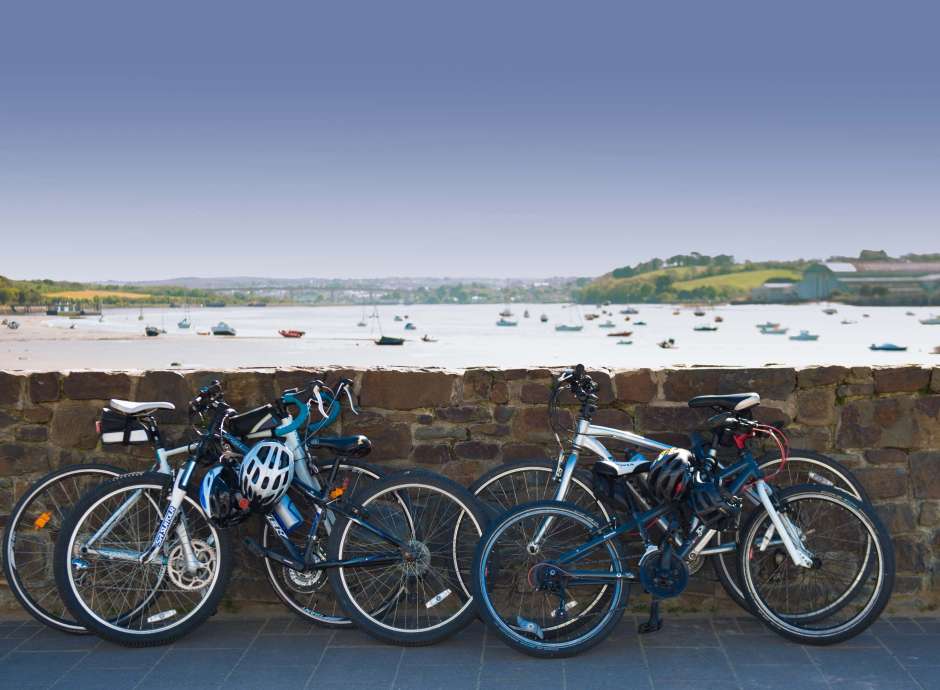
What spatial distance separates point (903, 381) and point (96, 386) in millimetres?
3995

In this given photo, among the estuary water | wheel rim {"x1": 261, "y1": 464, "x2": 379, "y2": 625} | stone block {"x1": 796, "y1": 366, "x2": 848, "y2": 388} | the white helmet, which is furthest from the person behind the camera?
the estuary water

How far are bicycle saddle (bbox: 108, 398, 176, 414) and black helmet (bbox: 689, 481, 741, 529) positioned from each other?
8.10ft

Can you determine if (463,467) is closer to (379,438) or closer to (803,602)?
(379,438)

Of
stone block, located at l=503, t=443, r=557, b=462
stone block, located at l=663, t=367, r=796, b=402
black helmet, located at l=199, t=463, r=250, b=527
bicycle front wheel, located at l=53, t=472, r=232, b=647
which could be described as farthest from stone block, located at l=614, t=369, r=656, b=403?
bicycle front wheel, located at l=53, t=472, r=232, b=647

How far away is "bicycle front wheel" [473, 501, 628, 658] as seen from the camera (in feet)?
13.5

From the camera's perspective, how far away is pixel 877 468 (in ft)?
15.3

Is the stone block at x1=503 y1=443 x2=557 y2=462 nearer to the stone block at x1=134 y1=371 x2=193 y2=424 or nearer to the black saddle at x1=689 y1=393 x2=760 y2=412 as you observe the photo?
the black saddle at x1=689 y1=393 x2=760 y2=412

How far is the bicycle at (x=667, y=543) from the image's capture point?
4.12 metres

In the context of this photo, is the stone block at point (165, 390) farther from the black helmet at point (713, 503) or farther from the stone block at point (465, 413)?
the black helmet at point (713, 503)

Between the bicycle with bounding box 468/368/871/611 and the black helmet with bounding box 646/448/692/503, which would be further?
the bicycle with bounding box 468/368/871/611

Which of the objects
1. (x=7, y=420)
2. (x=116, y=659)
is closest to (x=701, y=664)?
(x=116, y=659)

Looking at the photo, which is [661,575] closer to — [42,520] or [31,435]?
[42,520]

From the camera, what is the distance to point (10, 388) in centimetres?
474

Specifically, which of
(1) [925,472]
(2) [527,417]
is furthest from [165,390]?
(1) [925,472]
